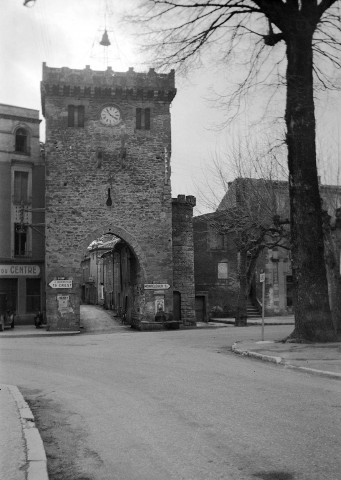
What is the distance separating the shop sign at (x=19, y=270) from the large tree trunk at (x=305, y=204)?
71.4 feet

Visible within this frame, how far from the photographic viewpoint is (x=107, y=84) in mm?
34344

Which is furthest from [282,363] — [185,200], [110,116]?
[110,116]

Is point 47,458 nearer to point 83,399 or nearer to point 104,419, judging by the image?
point 104,419

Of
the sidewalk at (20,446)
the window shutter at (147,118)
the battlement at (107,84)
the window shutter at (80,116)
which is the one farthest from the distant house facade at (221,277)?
the sidewalk at (20,446)

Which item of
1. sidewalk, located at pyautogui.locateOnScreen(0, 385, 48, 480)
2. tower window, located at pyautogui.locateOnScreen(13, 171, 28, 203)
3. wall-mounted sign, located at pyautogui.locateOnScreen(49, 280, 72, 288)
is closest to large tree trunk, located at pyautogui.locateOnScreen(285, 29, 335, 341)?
sidewalk, located at pyautogui.locateOnScreen(0, 385, 48, 480)

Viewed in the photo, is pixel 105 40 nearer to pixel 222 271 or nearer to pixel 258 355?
pixel 222 271

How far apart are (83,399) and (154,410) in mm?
1667

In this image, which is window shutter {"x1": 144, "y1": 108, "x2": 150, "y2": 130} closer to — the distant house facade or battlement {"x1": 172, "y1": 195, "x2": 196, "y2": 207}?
battlement {"x1": 172, "y1": 195, "x2": 196, "y2": 207}

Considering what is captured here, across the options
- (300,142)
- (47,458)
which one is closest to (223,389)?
(47,458)

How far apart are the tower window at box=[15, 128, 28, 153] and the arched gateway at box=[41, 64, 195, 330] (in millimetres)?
4049

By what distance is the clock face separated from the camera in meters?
34.6

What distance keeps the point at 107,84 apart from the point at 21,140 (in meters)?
7.12

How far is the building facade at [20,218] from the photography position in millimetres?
35188

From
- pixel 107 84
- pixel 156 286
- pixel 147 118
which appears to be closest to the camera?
pixel 156 286
